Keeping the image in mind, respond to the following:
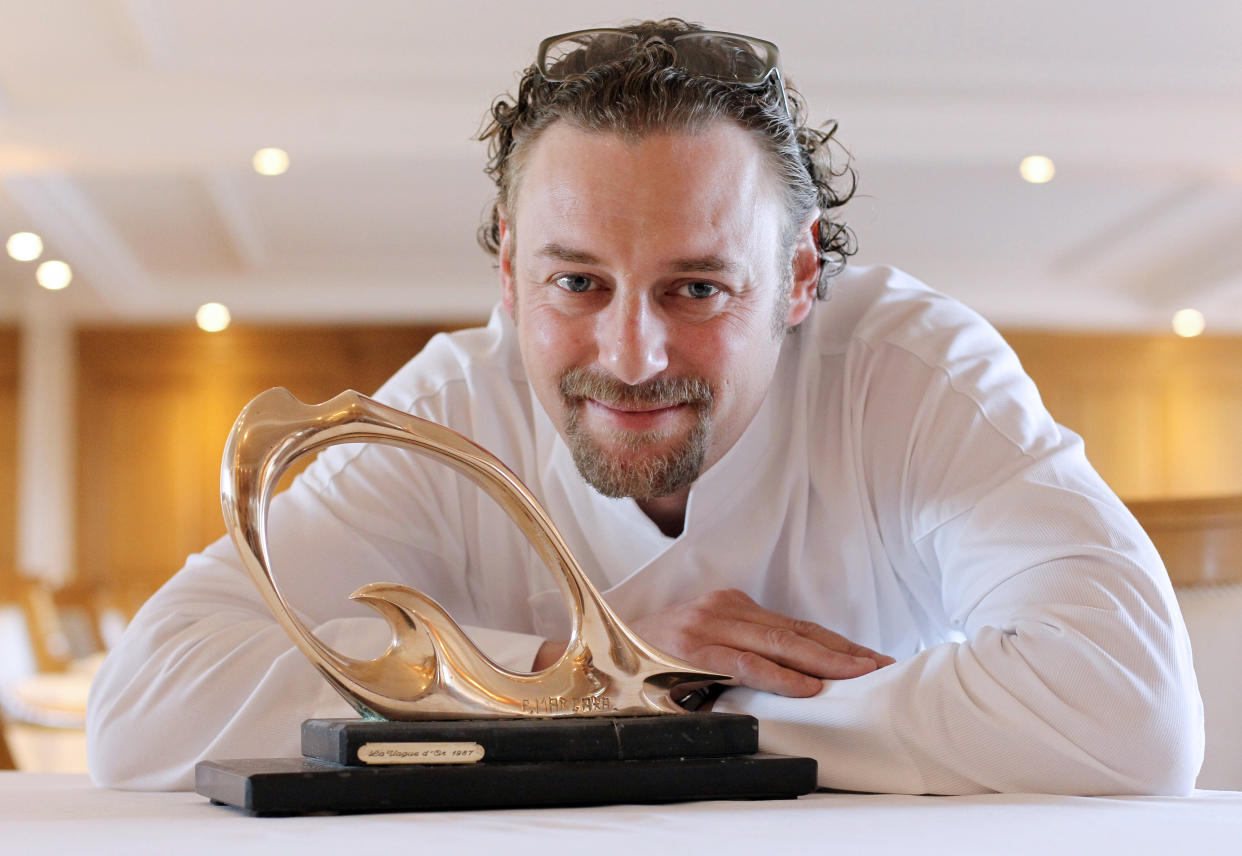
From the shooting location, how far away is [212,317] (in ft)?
25.3

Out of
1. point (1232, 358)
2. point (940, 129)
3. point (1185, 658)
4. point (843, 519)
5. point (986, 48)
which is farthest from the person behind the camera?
point (1232, 358)

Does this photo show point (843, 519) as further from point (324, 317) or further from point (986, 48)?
→ point (324, 317)

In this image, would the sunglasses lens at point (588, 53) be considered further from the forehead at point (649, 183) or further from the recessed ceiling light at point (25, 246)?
the recessed ceiling light at point (25, 246)

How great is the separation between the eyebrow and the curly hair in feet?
0.41

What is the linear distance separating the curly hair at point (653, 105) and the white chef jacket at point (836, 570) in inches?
6.0

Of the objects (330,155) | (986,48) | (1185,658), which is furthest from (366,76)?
(1185,658)

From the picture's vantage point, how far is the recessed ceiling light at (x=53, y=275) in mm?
6699

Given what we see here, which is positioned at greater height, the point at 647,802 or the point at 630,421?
the point at 630,421

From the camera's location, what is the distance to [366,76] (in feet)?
15.4

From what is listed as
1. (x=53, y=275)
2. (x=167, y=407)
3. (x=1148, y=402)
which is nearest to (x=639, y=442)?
(x=53, y=275)

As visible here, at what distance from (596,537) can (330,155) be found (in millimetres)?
4116

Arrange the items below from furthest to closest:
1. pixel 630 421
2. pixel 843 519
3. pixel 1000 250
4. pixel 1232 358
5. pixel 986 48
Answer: pixel 1232 358
pixel 1000 250
pixel 986 48
pixel 843 519
pixel 630 421

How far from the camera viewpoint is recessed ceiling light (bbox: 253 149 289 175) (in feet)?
16.7

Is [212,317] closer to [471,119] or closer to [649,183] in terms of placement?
[471,119]
